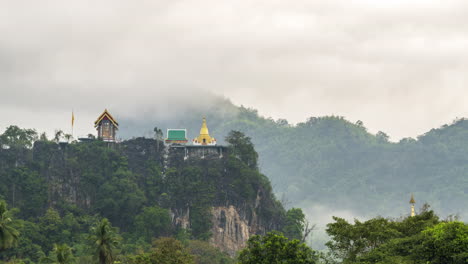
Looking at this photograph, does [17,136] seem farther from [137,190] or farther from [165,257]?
[165,257]

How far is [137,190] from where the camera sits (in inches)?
4198

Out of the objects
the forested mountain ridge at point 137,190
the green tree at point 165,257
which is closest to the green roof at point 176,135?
the forested mountain ridge at point 137,190

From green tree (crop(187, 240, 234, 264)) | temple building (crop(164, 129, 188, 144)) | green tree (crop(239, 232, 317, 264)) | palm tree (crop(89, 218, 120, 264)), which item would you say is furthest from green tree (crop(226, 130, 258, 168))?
green tree (crop(239, 232, 317, 264))

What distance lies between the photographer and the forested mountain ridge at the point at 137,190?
Answer: 338ft

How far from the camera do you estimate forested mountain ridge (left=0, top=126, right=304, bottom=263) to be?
103 metres

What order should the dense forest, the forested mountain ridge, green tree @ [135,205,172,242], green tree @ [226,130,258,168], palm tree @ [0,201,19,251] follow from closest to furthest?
palm tree @ [0,201,19,251] → the dense forest → green tree @ [135,205,172,242] → the forested mountain ridge → green tree @ [226,130,258,168]

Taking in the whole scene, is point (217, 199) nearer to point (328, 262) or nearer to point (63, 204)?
point (63, 204)

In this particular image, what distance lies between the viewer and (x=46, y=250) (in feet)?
316

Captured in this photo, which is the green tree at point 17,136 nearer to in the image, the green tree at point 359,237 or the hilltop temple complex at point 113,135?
the hilltop temple complex at point 113,135

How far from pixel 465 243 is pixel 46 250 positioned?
55843 millimetres

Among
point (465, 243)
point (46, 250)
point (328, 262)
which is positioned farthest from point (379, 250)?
point (46, 250)

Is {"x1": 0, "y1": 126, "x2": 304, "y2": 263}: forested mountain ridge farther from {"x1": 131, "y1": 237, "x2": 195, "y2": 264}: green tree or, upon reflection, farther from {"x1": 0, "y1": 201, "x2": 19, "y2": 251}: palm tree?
{"x1": 131, "y1": 237, "x2": 195, "y2": 264}: green tree

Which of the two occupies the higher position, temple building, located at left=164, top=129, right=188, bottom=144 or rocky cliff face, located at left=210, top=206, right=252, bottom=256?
temple building, located at left=164, top=129, right=188, bottom=144

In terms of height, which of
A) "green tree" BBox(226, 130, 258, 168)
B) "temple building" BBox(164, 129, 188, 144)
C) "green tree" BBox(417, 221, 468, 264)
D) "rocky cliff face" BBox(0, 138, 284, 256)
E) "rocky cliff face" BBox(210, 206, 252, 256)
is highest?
"temple building" BBox(164, 129, 188, 144)
